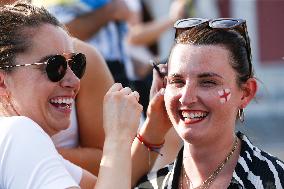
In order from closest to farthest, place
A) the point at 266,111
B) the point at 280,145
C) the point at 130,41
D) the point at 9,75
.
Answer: the point at 9,75 → the point at 130,41 → the point at 280,145 → the point at 266,111

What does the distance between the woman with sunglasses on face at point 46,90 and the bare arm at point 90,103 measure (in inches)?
23.4

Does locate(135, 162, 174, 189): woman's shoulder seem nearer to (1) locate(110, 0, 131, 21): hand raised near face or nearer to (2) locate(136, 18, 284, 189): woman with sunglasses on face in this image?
(2) locate(136, 18, 284, 189): woman with sunglasses on face

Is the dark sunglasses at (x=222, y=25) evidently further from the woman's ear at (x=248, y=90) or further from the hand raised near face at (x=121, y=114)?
the hand raised near face at (x=121, y=114)

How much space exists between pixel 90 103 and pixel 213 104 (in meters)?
0.83

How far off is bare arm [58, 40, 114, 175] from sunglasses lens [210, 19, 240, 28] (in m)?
0.76

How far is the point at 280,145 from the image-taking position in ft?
39.5

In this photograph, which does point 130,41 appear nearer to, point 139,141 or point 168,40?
point 139,141

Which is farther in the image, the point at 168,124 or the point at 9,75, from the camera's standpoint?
the point at 168,124

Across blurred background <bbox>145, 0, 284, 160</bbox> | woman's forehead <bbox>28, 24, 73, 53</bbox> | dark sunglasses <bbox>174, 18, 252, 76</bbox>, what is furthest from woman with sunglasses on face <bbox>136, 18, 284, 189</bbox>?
blurred background <bbox>145, 0, 284, 160</bbox>

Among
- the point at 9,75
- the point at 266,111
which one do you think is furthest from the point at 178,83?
the point at 266,111

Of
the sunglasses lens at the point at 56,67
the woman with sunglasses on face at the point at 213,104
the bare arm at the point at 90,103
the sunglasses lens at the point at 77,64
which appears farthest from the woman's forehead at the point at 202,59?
the bare arm at the point at 90,103

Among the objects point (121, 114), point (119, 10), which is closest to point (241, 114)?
point (121, 114)

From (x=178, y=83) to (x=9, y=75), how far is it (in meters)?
0.67

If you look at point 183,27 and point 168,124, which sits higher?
point 183,27
